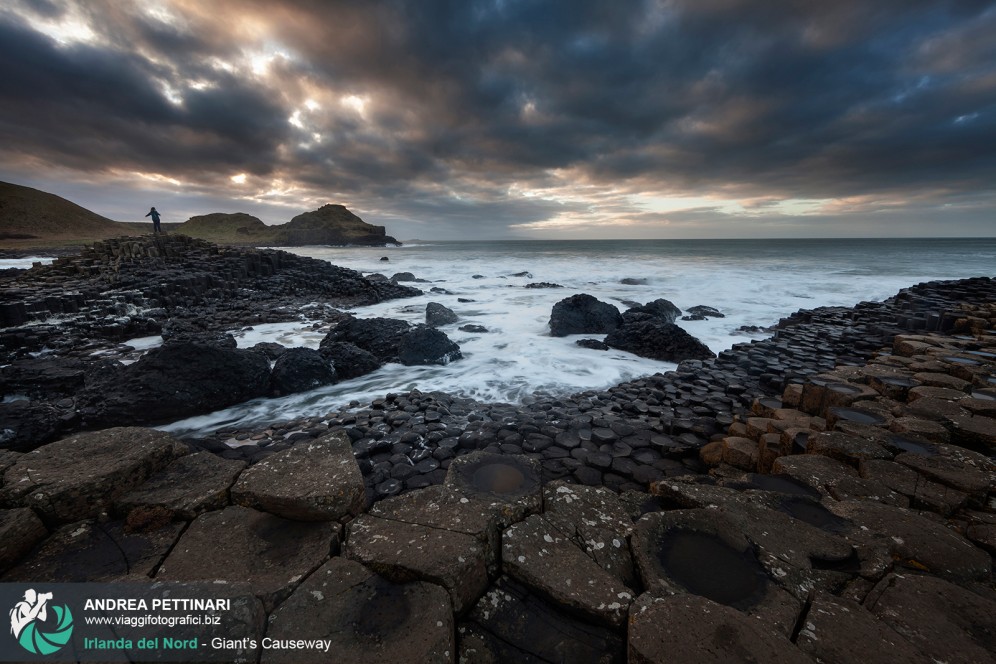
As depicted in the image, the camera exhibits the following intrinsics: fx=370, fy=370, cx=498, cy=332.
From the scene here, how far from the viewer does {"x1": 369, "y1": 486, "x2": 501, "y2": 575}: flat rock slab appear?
222 cm

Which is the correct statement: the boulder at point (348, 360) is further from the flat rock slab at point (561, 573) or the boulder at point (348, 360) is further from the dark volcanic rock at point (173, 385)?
the flat rock slab at point (561, 573)

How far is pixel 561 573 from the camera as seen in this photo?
80.4 inches

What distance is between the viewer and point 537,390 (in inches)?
278

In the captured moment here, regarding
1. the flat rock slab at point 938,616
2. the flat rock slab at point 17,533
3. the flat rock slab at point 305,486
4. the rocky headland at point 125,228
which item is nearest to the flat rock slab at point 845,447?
the flat rock slab at point 938,616

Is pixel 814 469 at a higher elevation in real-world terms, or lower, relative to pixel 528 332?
higher

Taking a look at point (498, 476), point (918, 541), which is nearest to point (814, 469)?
point (918, 541)

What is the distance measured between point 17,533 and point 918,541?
17.4ft

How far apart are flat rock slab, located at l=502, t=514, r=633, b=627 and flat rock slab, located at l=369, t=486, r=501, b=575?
9cm

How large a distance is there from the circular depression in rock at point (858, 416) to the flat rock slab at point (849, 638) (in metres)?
2.65

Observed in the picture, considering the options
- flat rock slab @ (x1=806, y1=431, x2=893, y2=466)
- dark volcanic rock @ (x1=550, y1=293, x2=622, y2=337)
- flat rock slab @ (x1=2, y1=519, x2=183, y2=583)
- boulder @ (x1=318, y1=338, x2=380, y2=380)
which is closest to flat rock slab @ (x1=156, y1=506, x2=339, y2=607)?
flat rock slab @ (x1=2, y1=519, x2=183, y2=583)

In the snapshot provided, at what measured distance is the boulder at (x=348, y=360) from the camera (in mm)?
7742

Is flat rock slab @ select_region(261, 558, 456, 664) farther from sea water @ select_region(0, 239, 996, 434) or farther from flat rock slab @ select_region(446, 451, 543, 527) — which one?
sea water @ select_region(0, 239, 996, 434)

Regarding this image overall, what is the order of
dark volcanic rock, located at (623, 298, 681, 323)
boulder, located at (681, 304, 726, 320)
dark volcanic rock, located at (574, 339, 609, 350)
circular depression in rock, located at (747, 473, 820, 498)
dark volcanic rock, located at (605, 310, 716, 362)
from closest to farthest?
circular depression in rock, located at (747, 473, 820, 498) → dark volcanic rock, located at (605, 310, 716, 362) → dark volcanic rock, located at (574, 339, 609, 350) → dark volcanic rock, located at (623, 298, 681, 323) → boulder, located at (681, 304, 726, 320)

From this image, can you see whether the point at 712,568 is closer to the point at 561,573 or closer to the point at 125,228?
the point at 561,573
